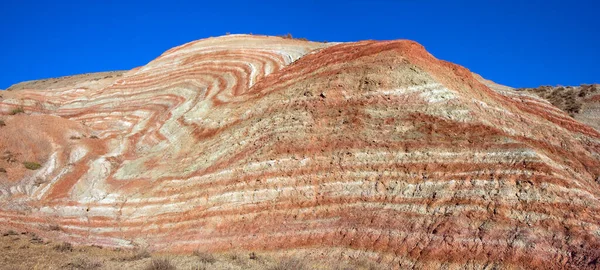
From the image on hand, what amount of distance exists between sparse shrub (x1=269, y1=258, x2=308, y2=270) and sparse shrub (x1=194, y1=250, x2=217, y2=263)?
1.94m

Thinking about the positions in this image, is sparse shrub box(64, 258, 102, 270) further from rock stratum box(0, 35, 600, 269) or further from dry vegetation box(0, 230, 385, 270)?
rock stratum box(0, 35, 600, 269)

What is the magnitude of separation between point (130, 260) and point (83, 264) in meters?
1.45

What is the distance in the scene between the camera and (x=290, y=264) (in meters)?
12.4

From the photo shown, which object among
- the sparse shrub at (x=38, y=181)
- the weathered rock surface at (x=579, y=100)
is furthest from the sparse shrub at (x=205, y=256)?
the weathered rock surface at (x=579, y=100)

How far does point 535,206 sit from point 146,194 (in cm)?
1373

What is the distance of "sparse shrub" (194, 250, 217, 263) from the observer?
514 inches

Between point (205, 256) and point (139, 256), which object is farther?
point (139, 256)

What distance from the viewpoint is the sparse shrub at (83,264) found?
39.1 ft

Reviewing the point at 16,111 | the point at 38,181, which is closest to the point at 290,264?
the point at 38,181

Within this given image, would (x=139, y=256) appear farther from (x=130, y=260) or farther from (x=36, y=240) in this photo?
(x=36, y=240)

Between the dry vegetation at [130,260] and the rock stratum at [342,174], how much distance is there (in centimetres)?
58

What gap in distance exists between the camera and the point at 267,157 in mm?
17109

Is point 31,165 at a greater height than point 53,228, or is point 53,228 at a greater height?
point 31,165

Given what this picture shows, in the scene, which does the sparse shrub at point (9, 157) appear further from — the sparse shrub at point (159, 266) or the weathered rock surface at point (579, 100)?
the weathered rock surface at point (579, 100)
